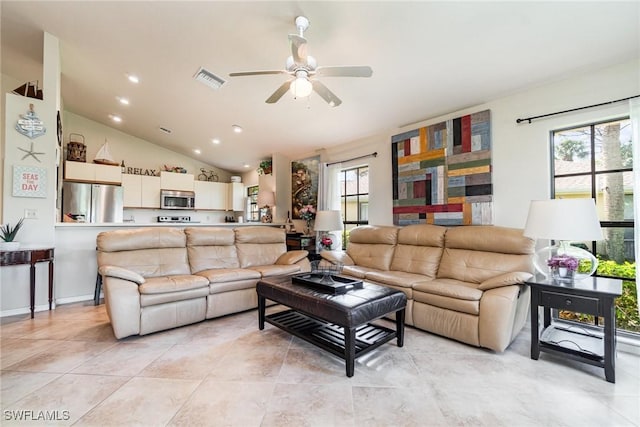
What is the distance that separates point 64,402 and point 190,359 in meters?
0.77

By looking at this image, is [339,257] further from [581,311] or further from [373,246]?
[581,311]

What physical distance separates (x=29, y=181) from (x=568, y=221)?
5469mm

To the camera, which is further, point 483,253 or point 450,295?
point 483,253

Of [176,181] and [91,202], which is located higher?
[176,181]

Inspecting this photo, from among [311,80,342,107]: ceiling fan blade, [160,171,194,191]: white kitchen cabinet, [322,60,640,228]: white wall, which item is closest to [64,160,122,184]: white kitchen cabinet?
[160,171,194,191]: white kitchen cabinet

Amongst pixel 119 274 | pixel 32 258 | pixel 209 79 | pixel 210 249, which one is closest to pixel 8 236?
pixel 32 258

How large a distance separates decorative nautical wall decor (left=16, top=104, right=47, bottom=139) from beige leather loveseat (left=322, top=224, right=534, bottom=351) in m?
3.93

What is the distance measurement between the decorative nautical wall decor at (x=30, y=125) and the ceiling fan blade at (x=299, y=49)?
3361 millimetres

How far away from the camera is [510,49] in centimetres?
256

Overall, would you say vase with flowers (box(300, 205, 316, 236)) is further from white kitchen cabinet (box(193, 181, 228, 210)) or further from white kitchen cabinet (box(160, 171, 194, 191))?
white kitchen cabinet (box(160, 171, 194, 191))

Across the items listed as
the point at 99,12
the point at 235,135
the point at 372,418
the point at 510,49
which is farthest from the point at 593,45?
the point at 235,135

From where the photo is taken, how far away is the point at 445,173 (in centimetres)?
375

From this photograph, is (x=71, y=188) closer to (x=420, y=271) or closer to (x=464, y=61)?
(x=420, y=271)

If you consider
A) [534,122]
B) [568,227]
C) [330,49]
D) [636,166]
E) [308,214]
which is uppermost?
[330,49]
